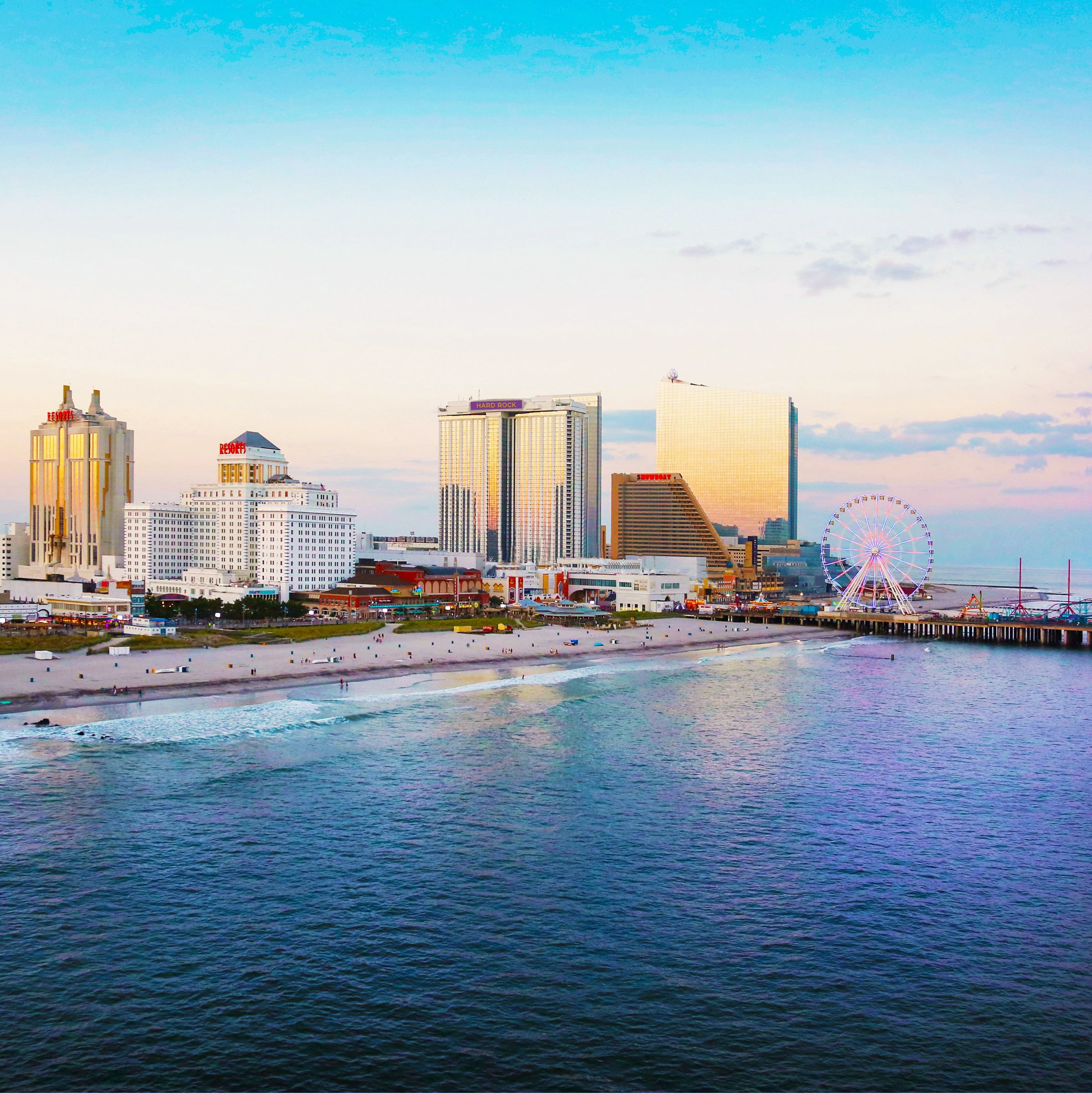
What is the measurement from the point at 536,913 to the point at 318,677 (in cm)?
6251

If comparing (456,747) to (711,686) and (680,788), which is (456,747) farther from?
Answer: (711,686)

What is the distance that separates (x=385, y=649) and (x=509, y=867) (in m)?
77.4

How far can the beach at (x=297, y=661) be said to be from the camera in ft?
262

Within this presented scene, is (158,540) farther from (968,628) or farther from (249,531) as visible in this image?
(968,628)

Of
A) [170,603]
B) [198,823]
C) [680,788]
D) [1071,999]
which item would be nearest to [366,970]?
[198,823]

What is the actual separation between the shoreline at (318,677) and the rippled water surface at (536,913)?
11.3 metres

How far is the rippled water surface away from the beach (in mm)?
14803

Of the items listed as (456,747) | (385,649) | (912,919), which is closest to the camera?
(912,919)

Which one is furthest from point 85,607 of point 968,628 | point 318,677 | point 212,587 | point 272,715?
point 968,628

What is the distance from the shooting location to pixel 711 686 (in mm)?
97938

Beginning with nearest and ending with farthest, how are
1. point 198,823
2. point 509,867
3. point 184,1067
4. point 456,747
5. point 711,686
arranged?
point 184,1067 → point 509,867 → point 198,823 → point 456,747 → point 711,686

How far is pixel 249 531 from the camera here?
185 meters

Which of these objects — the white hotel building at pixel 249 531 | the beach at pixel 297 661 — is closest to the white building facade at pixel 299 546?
the white hotel building at pixel 249 531

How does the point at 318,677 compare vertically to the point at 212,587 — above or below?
below
